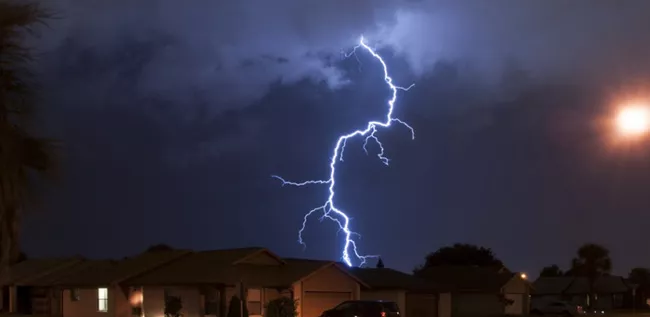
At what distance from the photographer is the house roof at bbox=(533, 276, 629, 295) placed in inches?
4230

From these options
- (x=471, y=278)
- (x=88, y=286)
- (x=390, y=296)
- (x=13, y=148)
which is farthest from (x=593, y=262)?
(x=13, y=148)

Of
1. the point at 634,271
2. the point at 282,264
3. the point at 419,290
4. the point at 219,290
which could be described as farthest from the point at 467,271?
the point at 634,271

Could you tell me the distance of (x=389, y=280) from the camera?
193 ft

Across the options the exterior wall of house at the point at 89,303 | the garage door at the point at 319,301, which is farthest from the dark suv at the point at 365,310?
the exterior wall of house at the point at 89,303

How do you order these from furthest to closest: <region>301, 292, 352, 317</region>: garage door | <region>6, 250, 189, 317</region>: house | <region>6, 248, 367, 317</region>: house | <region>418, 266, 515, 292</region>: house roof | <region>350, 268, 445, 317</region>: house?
<region>418, 266, 515, 292</region>: house roof
<region>350, 268, 445, 317</region>: house
<region>6, 250, 189, 317</region>: house
<region>301, 292, 352, 317</region>: garage door
<region>6, 248, 367, 317</region>: house

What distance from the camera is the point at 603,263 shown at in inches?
3994

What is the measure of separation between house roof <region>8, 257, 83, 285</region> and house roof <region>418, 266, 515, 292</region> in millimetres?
27000

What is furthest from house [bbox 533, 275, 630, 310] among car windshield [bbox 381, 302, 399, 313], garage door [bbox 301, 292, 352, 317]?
car windshield [bbox 381, 302, 399, 313]

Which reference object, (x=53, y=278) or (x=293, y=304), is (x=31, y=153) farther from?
(x=53, y=278)

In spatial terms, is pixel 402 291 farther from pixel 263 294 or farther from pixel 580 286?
pixel 580 286

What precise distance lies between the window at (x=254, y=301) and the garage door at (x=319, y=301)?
7.93 ft

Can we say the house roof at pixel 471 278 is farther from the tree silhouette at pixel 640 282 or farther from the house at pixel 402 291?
the tree silhouette at pixel 640 282

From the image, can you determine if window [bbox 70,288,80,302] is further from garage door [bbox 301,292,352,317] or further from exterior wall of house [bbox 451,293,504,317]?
exterior wall of house [bbox 451,293,504,317]

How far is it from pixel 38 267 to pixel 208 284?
71.1 feet
